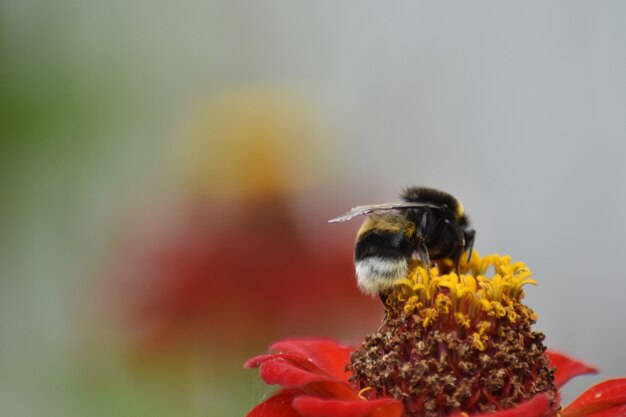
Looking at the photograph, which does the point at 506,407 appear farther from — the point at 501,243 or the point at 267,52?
the point at 267,52

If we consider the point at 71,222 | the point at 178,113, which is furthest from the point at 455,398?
the point at 178,113

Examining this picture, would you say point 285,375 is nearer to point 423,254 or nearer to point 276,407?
point 276,407

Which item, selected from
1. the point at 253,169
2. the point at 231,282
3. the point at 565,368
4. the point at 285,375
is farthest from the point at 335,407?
the point at 253,169

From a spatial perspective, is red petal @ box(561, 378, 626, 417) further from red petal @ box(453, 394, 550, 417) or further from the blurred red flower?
the blurred red flower

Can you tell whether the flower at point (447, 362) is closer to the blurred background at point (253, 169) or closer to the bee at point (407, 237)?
the bee at point (407, 237)

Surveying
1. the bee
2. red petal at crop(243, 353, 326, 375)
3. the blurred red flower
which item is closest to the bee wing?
the bee

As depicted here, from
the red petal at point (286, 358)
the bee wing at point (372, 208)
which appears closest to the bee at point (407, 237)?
the bee wing at point (372, 208)

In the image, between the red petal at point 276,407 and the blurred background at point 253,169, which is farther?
the blurred background at point 253,169
